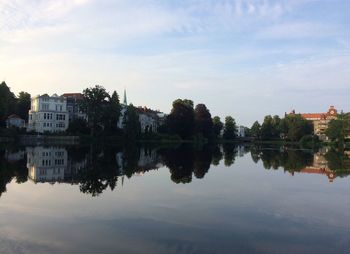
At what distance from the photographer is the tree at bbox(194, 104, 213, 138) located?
134875 mm

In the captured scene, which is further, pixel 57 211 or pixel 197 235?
pixel 57 211

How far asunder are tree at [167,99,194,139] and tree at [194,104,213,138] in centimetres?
1268

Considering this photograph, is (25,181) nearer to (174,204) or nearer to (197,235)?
(174,204)

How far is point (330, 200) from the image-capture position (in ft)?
63.8

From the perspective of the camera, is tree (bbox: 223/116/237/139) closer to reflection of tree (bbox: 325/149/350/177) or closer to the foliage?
the foliage

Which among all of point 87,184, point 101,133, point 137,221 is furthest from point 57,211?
point 101,133

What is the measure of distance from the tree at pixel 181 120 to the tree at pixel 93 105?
26662 mm

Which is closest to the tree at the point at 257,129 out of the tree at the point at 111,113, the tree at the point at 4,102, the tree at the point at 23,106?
the tree at the point at 111,113

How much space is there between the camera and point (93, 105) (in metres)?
95.2

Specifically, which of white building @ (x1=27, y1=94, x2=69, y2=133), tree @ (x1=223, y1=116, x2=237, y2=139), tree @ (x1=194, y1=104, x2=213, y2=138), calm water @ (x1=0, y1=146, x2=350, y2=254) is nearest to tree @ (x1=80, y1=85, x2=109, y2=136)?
white building @ (x1=27, y1=94, x2=69, y2=133)

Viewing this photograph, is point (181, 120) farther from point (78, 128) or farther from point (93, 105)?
point (78, 128)

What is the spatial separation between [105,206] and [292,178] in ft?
54.1

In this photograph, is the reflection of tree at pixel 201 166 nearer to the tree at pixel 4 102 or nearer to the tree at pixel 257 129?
the tree at pixel 4 102

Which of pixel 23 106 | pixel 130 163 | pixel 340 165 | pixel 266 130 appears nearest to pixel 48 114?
pixel 23 106
